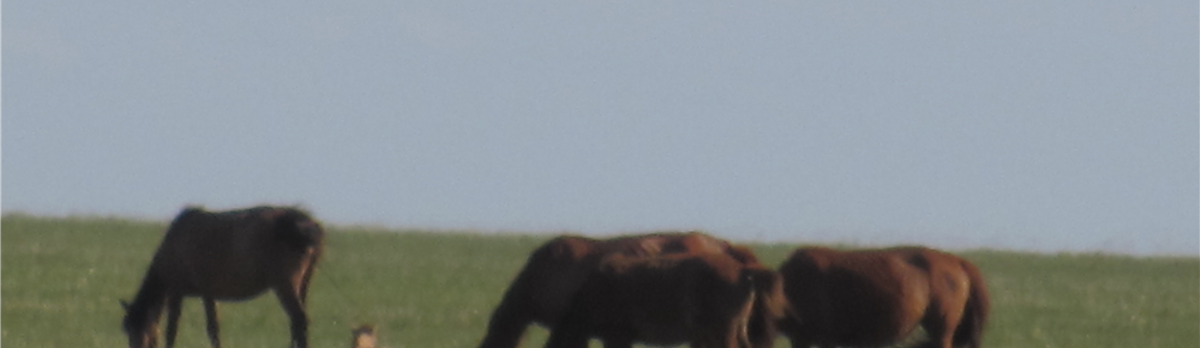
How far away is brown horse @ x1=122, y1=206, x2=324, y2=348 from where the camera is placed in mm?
15961

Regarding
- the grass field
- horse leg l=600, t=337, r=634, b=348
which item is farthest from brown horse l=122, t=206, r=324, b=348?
horse leg l=600, t=337, r=634, b=348

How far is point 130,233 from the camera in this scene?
40062 millimetres

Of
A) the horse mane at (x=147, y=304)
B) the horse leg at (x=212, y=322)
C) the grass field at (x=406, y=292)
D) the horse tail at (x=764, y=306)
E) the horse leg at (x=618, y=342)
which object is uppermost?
the horse tail at (x=764, y=306)

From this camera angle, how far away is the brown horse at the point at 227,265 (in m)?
16.0

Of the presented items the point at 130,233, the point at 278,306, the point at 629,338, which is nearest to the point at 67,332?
the point at 278,306

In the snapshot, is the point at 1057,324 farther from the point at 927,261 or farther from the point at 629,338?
the point at 629,338

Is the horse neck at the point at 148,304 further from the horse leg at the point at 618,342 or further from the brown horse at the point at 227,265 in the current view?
the horse leg at the point at 618,342

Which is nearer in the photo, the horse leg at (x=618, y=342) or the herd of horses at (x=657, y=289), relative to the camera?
the herd of horses at (x=657, y=289)

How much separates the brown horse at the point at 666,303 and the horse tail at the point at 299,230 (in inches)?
180

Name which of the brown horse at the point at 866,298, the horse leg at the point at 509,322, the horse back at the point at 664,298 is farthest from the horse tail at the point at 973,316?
the horse leg at the point at 509,322

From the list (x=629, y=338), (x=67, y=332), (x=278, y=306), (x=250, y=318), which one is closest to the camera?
(x=629, y=338)

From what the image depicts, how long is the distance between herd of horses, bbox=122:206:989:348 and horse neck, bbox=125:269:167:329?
0.02 m

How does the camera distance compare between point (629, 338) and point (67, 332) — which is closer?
point (629, 338)

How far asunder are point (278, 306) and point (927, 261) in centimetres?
1262
